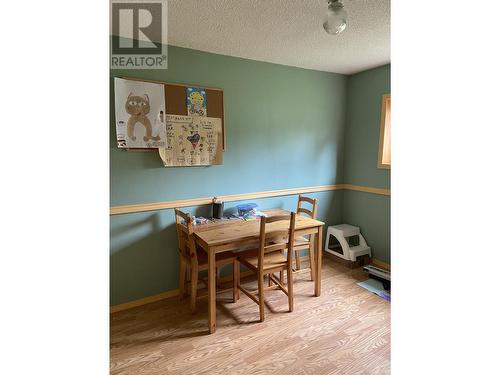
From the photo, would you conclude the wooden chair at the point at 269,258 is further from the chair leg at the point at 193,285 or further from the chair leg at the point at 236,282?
the chair leg at the point at 193,285

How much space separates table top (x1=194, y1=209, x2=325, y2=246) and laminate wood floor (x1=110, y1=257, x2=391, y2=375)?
734 mm

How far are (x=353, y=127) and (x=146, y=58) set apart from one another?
2.68 metres

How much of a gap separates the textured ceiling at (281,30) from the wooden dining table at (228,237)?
166 centimetres

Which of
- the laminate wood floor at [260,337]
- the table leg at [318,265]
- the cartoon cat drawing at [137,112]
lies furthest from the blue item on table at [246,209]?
the cartoon cat drawing at [137,112]

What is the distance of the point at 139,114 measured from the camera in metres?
2.49

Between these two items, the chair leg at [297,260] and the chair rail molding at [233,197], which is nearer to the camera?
the chair rail molding at [233,197]

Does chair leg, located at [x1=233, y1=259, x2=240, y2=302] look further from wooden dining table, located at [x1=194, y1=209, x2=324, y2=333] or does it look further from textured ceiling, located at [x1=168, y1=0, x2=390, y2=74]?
textured ceiling, located at [x1=168, y1=0, x2=390, y2=74]

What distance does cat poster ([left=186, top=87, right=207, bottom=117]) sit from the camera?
272 centimetres

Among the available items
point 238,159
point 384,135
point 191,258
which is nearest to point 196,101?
point 238,159

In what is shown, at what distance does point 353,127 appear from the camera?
381cm

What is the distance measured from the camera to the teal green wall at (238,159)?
2.55m

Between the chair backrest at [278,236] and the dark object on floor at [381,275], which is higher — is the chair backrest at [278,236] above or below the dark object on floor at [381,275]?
above
